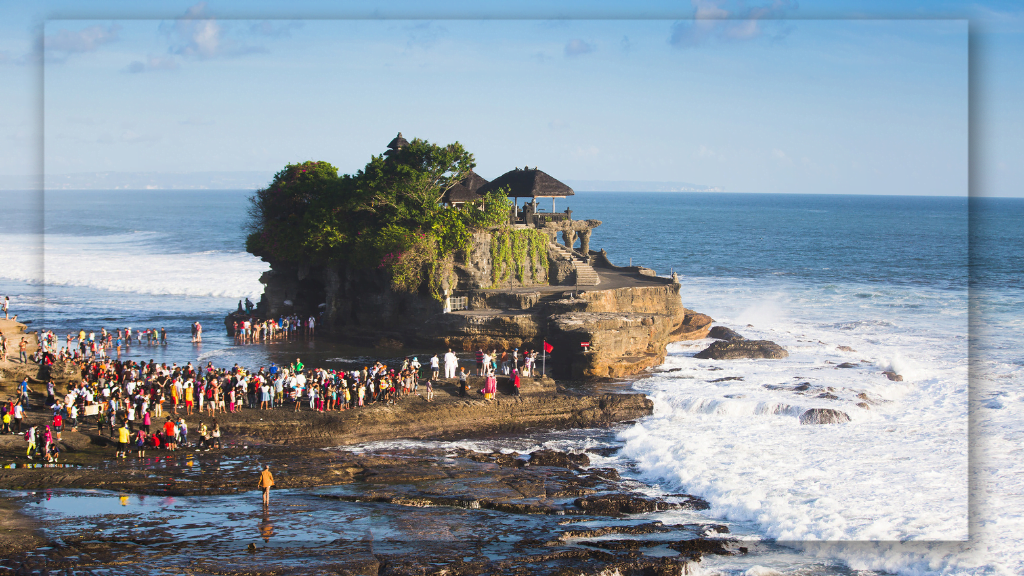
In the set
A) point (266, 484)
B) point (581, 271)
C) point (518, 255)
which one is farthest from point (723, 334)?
point (266, 484)

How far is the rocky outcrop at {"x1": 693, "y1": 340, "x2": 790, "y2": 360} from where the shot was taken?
3431 centimetres

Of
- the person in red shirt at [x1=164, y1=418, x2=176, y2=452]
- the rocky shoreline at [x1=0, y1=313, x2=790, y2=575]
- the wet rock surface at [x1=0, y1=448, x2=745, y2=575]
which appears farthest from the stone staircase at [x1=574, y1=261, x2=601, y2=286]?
the person in red shirt at [x1=164, y1=418, x2=176, y2=452]

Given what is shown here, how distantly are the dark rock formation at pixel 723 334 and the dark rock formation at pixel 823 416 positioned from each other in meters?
14.1

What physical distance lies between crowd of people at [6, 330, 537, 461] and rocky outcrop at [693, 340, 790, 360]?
399 inches

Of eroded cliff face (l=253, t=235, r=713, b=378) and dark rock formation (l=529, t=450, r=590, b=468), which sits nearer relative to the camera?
dark rock formation (l=529, t=450, r=590, b=468)

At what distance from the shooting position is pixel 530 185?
39562mm

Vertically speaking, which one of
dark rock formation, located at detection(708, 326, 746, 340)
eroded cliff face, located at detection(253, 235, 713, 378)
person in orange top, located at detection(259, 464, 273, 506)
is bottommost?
person in orange top, located at detection(259, 464, 273, 506)

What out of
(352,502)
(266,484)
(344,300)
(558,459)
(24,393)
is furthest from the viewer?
(344,300)

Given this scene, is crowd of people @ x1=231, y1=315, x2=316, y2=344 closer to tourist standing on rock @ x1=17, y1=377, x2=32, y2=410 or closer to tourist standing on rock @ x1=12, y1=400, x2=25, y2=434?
tourist standing on rock @ x1=17, y1=377, x2=32, y2=410

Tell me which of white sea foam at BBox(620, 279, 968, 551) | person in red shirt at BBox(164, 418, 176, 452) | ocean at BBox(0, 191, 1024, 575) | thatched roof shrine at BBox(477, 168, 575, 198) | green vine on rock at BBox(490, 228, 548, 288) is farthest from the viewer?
thatched roof shrine at BBox(477, 168, 575, 198)

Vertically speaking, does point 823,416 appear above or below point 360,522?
above

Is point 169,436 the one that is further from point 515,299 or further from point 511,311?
point 515,299

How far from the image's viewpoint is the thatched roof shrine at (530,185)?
39406 mm

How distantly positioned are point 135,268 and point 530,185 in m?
42.1
